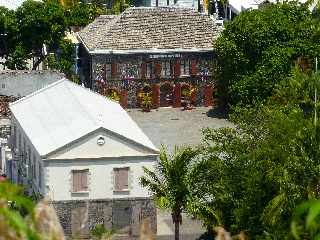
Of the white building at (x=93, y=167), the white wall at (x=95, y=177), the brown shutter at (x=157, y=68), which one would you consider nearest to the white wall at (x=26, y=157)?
the white building at (x=93, y=167)

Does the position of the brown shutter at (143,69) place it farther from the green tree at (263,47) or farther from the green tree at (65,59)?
the green tree at (65,59)

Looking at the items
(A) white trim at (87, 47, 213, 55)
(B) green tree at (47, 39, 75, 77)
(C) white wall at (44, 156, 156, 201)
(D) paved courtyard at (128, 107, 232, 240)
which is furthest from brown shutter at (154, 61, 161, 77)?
(C) white wall at (44, 156, 156, 201)

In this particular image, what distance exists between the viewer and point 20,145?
→ 194 ft

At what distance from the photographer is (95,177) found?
52.9m

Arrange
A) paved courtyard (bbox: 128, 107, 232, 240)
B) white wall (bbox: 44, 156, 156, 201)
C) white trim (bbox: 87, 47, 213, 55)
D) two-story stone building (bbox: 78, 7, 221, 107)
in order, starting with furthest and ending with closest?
two-story stone building (bbox: 78, 7, 221, 107) < white trim (bbox: 87, 47, 213, 55) < paved courtyard (bbox: 128, 107, 232, 240) < white wall (bbox: 44, 156, 156, 201)

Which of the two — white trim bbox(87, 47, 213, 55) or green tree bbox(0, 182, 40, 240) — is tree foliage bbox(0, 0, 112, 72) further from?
green tree bbox(0, 182, 40, 240)

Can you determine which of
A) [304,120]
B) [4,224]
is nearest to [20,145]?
[304,120]

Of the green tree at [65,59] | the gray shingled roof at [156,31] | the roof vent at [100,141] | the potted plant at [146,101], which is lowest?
the roof vent at [100,141]

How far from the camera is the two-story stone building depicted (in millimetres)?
83500

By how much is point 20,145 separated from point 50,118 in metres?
4.11

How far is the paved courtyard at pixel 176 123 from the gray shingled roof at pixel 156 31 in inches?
190

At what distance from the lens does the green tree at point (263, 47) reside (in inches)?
3031

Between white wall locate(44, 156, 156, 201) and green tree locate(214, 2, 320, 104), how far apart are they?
2396 centimetres

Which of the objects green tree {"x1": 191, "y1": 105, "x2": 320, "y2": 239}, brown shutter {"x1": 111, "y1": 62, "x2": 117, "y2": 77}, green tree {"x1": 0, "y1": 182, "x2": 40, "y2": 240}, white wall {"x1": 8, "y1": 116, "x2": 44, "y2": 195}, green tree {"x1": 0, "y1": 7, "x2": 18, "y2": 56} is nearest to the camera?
green tree {"x1": 0, "y1": 182, "x2": 40, "y2": 240}
